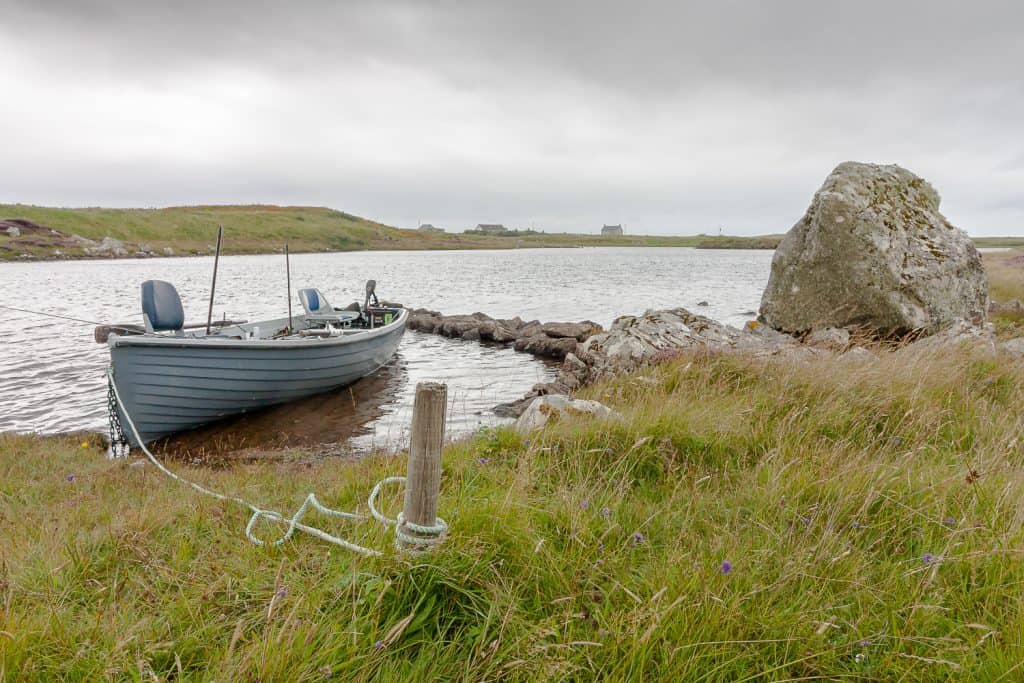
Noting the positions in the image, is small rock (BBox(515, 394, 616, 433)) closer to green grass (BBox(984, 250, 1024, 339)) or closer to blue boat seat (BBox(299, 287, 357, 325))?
blue boat seat (BBox(299, 287, 357, 325))

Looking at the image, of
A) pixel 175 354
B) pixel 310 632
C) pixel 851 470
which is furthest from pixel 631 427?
pixel 175 354

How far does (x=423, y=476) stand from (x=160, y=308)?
9.37 m

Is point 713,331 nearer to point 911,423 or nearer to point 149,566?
point 911,423

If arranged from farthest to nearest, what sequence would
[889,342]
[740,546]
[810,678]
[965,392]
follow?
[889,342], [965,392], [740,546], [810,678]

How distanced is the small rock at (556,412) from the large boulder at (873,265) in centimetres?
813

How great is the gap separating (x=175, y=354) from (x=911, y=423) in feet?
33.1

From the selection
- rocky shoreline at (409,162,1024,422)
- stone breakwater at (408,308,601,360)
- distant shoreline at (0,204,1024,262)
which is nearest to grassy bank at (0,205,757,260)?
distant shoreline at (0,204,1024,262)

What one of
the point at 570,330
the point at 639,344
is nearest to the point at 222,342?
the point at 639,344

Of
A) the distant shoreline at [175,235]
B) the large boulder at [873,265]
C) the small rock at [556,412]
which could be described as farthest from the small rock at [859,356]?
the distant shoreline at [175,235]

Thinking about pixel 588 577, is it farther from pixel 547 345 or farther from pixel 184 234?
pixel 184 234

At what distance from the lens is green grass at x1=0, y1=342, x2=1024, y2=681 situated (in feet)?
7.18

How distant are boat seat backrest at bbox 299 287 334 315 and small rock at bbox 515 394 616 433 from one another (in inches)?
430

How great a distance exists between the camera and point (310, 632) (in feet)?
6.97

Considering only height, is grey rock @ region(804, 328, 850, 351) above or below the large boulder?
below
